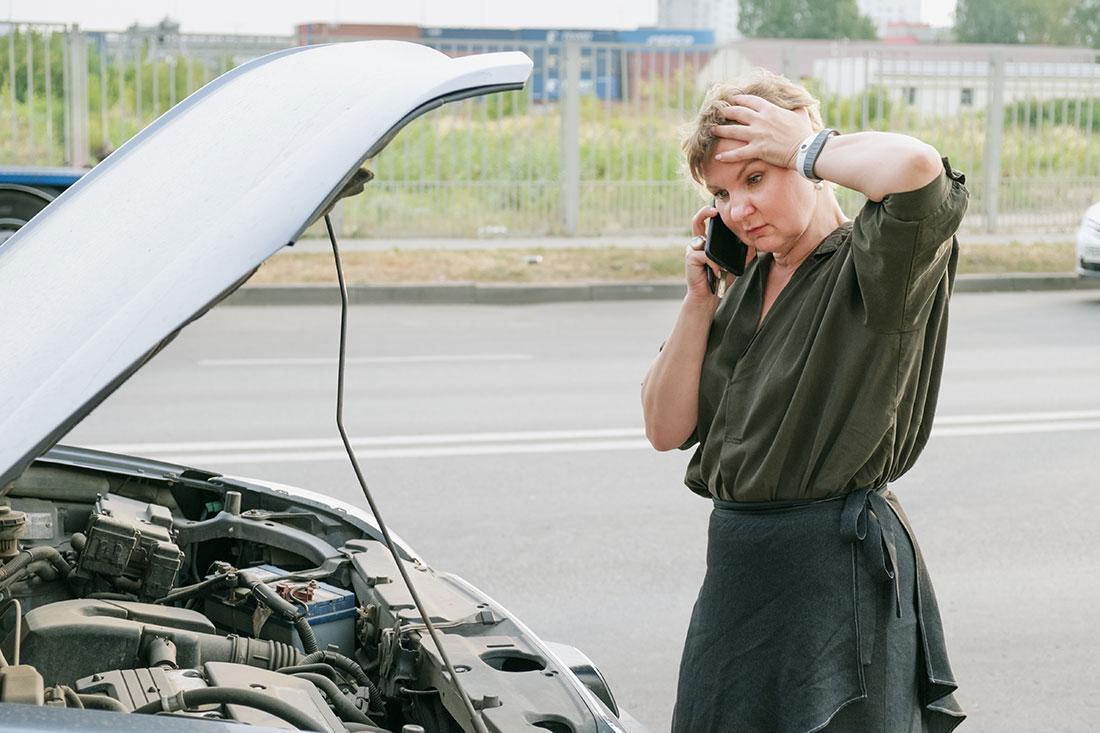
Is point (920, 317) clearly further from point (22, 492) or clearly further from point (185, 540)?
point (22, 492)

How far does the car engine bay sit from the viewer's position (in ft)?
7.56

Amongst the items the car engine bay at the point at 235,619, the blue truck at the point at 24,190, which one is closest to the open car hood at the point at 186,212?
the car engine bay at the point at 235,619

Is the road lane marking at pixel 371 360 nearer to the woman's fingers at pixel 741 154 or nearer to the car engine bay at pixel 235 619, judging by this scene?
the car engine bay at pixel 235 619

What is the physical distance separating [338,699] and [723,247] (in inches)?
41.6

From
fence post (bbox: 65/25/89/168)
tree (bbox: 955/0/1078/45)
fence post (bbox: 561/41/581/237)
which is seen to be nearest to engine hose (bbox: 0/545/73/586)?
fence post (bbox: 65/25/89/168)

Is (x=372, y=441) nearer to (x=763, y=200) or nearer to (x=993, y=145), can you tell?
(x=763, y=200)

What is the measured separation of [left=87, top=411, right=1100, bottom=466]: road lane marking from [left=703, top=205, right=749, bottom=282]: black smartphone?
4851 mm

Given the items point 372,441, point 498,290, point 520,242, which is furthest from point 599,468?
point 520,242

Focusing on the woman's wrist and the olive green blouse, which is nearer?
the olive green blouse

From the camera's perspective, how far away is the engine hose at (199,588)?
2.97 m

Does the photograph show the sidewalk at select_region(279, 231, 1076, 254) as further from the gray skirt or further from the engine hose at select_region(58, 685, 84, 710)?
the engine hose at select_region(58, 685, 84, 710)

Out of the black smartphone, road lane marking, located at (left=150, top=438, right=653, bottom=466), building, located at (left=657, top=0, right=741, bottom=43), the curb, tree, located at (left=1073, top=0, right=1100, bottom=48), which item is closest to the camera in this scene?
the black smartphone

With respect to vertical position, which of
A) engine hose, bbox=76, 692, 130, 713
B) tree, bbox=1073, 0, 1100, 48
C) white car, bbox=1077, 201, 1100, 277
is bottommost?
white car, bbox=1077, 201, 1100, 277

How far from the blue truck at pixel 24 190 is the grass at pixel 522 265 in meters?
4.39
